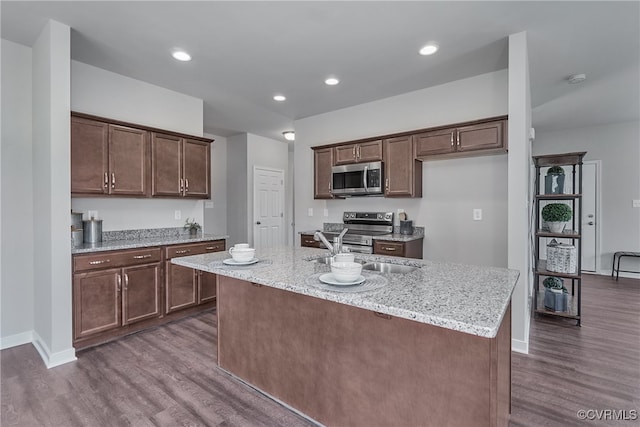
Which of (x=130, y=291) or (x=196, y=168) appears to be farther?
(x=196, y=168)

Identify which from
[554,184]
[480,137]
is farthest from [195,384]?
[554,184]

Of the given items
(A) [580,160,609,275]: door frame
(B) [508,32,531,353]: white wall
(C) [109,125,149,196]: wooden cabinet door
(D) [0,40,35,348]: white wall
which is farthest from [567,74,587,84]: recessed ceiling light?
(D) [0,40,35,348]: white wall

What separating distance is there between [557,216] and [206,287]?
391cm

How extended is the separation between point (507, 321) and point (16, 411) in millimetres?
2861

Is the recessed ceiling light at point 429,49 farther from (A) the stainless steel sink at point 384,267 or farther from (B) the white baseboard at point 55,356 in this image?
(B) the white baseboard at point 55,356

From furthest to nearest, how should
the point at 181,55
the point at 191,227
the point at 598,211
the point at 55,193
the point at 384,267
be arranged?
the point at 598,211 < the point at 191,227 < the point at 181,55 < the point at 55,193 < the point at 384,267

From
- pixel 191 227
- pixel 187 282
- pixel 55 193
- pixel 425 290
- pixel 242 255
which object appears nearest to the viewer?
pixel 425 290

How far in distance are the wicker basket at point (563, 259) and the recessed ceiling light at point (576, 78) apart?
6.15 ft

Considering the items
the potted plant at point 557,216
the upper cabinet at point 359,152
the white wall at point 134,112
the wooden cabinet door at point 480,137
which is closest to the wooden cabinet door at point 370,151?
the upper cabinet at point 359,152

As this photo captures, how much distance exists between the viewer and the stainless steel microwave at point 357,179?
400 centimetres

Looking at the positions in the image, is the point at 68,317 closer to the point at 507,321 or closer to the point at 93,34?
the point at 93,34

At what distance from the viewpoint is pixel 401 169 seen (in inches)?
152

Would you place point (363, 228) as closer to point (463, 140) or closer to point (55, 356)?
point (463, 140)

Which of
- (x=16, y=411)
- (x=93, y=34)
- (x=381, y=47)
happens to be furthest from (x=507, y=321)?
(x=93, y=34)
